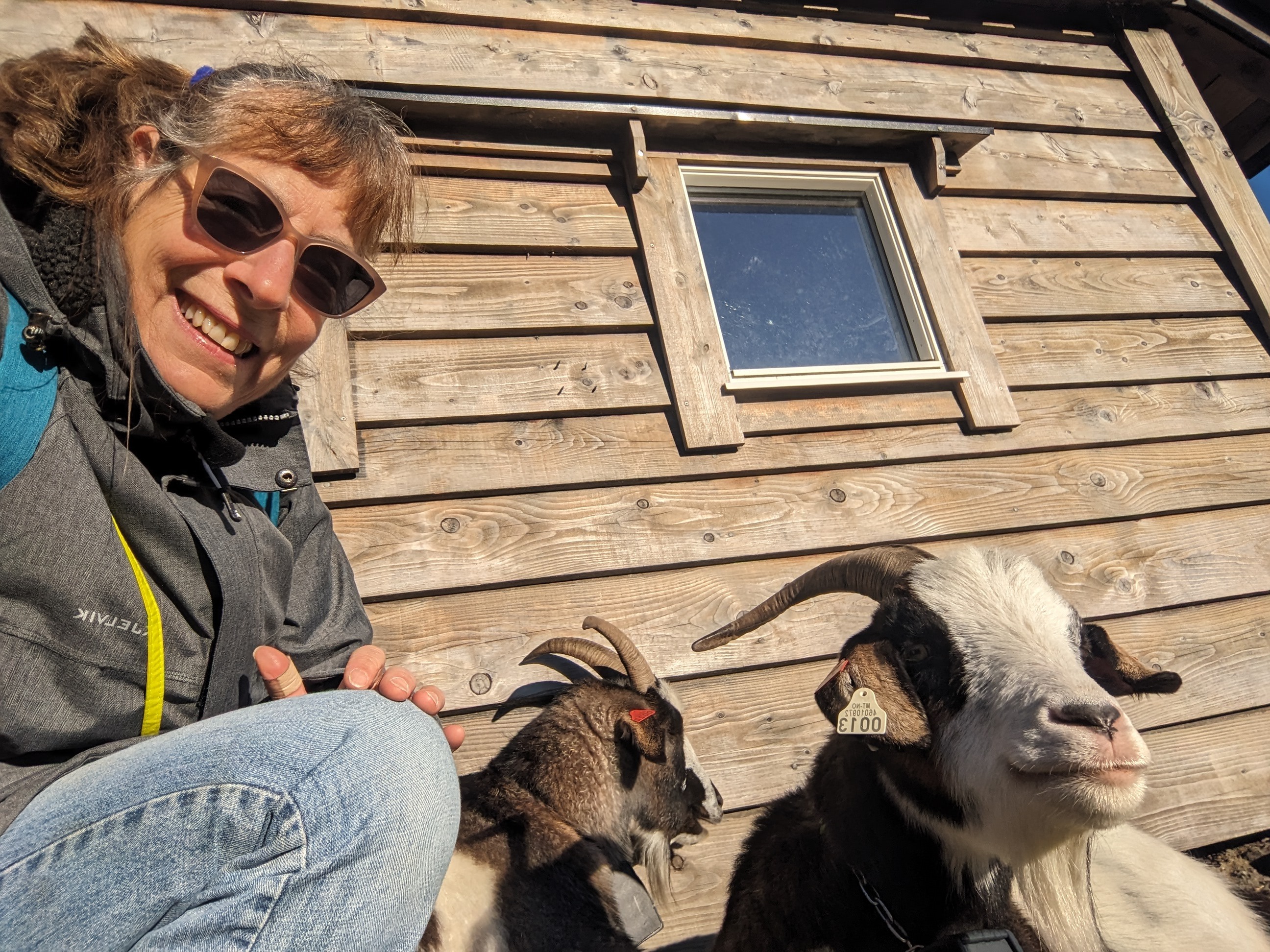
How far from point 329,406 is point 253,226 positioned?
1364 mm

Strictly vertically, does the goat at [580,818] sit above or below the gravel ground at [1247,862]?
above

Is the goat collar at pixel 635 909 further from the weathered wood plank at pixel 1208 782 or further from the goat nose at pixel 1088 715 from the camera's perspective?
the weathered wood plank at pixel 1208 782

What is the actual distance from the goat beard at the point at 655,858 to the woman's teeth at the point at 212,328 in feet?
8.55

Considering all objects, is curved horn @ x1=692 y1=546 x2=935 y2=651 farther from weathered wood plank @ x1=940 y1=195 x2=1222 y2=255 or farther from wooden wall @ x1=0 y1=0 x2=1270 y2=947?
weathered wood plank @ x1=940 y1=195 x2=1222 y2=255

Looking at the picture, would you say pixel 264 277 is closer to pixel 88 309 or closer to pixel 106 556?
pixel 88 309

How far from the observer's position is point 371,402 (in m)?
3.24

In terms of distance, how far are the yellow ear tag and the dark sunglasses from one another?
5.64ft

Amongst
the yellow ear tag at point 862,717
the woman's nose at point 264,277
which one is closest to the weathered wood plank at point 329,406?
the woman's nose at point 264,277

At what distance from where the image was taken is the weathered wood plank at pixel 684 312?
11.7ft

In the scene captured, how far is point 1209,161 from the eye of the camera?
5.05 meters

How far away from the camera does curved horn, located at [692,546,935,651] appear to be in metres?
2.73

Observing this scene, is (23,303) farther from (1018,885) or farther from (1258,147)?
(1258,147)

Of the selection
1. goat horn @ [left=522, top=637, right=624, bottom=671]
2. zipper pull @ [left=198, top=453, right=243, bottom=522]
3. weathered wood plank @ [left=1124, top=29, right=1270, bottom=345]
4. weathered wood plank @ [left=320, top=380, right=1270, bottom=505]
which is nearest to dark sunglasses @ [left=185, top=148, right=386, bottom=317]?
zipper pull @ [left=198, top=453, right=243, bottom=522]

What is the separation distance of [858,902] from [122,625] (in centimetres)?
202
